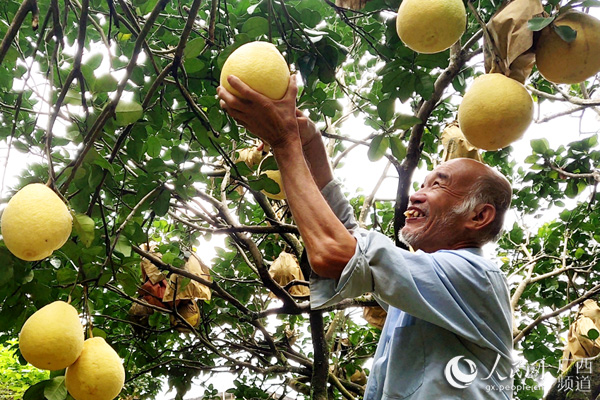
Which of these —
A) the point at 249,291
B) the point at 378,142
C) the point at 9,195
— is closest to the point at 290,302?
the point at 249,291

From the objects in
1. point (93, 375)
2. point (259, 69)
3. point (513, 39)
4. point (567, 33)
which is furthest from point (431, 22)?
point (93, 375)

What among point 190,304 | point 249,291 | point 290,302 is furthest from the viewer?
point 249,291

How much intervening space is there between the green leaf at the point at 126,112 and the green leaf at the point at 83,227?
0.28 m

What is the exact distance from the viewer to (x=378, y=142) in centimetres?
193

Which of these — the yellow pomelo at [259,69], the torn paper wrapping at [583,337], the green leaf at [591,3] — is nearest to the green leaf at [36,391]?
the yellow pomelo at [259,69]

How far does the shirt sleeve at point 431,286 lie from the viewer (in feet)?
4.25

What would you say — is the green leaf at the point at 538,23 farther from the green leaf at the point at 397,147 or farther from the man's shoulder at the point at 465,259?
the green leaf at the point at 397,147

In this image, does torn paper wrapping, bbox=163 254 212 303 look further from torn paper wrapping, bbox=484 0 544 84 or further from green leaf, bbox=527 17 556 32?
green leaf, bbox=527 17 556 32

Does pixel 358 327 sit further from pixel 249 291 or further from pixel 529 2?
pixel 529 2

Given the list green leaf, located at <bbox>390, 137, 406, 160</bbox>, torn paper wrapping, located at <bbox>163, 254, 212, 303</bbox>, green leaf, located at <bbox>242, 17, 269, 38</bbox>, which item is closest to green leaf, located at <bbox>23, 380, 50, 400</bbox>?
green leaf, located at <bbox>242, 17, 269, 38</bbox>

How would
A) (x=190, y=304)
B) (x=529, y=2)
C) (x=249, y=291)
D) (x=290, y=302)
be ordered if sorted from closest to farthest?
1. (x=529, y=2)
2. (x=290, y=302)
3. (x=190, y=304)
4. (x=249, y=291)

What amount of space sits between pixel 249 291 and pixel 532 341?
6.56 ft

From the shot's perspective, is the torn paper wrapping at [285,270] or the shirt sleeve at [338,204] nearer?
the shirt sleeve at [338,204]

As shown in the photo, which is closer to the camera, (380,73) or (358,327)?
(380,73)
